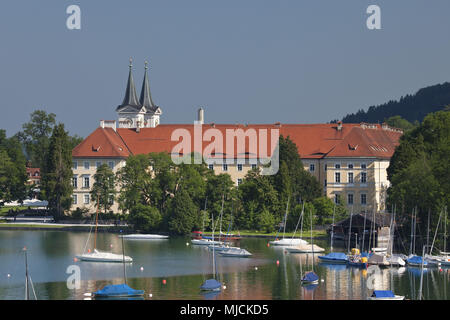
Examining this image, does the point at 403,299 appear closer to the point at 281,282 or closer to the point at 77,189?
the point at 281,282

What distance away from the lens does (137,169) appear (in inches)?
4038

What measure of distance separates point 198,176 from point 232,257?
2380 cm

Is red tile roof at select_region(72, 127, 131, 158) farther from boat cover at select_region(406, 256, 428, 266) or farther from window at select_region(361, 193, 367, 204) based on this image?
boat cover at select_region(406, 256, 428, 266)

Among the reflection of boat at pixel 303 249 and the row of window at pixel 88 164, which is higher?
the row of window at pixel 88 164

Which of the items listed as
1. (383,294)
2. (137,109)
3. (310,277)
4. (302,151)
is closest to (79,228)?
(302,151)

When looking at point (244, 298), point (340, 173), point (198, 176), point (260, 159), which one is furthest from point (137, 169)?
point (244, 298)

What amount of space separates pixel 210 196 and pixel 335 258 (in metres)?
27.4

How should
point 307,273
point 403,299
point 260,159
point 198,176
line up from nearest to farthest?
point 403,299
point 307,273
point 198,176
point 260,159

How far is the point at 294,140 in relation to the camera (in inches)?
4481

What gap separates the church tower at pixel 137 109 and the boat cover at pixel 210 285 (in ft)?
236

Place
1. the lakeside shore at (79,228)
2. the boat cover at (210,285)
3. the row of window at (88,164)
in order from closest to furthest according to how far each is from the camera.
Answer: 1. the boat cover at (210,285)
2. the lakeside shore at (79,228)
3. the row of window at (88,164)

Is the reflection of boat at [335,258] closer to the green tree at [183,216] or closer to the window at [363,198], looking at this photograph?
the green tree at [183,216]

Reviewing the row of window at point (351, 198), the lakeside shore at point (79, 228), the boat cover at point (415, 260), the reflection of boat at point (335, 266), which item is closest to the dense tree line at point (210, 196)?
the lakeside shore at point (79, 228)

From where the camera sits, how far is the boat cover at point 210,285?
58438mm
